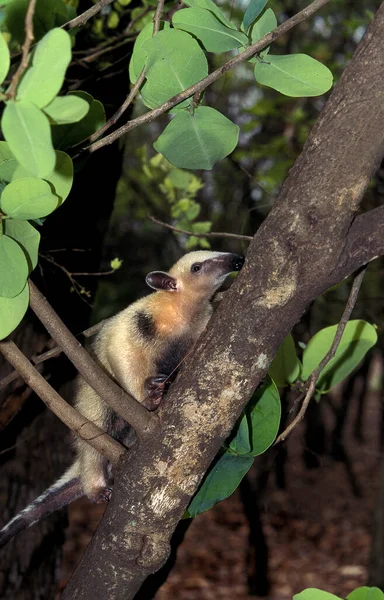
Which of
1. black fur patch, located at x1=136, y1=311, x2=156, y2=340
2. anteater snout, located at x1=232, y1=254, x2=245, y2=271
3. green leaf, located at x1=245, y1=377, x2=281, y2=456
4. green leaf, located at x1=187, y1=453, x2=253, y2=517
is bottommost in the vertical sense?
black fur patch, located at x1=136, y1=311, x2=156, y2=340

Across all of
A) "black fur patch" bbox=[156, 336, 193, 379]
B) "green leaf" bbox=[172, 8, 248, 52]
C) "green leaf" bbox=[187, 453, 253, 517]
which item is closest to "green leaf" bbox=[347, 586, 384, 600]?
"green leaf" bbox=[187, 453, 253, 517]

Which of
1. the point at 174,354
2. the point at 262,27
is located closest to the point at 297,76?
the point at 262,27

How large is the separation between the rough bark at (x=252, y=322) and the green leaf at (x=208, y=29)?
0.22 m

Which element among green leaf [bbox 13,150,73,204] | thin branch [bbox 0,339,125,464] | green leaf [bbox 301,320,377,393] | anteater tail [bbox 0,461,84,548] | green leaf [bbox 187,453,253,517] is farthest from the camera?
anteater tail [bbox 0,461,84,548]

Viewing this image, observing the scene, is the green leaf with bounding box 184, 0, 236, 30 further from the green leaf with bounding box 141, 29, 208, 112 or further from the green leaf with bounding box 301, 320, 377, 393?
the green leaf with bounding box 301, 320, 377, 393

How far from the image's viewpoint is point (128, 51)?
10.4 ft

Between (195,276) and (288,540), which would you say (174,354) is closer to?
(195,276)

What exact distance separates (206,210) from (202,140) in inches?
218

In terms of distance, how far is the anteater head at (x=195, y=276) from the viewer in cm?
253

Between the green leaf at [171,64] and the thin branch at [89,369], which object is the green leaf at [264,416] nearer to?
the thin branch at [89,369]

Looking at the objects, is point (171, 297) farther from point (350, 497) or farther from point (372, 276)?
point (350, 497)

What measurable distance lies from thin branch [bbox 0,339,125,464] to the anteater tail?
79 centimetres

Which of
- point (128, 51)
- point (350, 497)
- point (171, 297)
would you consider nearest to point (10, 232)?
point (171, 297)

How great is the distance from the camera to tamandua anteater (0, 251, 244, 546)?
7.75 feet
